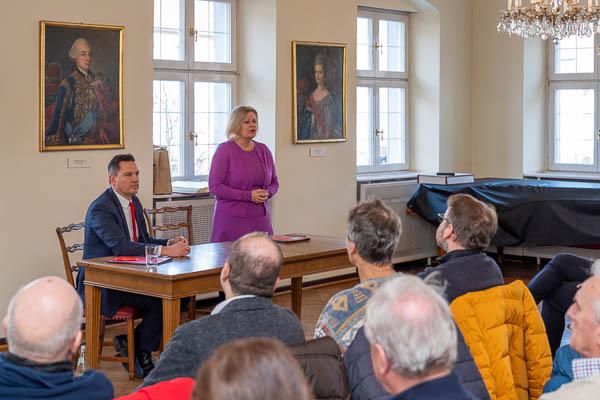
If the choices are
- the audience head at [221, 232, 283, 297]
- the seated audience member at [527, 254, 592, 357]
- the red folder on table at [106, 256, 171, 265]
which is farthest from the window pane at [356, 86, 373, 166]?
the audience head at [221, 232, 283, 297]

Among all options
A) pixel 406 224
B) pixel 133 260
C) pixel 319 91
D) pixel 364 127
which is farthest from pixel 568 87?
pixel 133 260

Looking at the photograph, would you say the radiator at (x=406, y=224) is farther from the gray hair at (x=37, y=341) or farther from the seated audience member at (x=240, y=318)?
the gray hair at (x=37, y=341)

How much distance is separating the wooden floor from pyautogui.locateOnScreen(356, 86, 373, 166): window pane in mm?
1237

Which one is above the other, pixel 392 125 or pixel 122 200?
pixel 392 125

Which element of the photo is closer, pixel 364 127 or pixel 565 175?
pixel 364 127

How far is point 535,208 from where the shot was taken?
9195 mm

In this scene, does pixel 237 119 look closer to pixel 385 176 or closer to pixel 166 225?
pixel 166 225

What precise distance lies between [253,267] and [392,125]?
7.55 meters

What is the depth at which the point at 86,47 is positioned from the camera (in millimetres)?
A: 6883

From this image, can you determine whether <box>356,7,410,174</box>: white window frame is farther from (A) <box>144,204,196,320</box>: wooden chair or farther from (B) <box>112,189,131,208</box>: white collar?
(B) <box>112,189,131,208</box>: white collar

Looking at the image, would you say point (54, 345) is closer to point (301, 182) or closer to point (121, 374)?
point (121, 374)

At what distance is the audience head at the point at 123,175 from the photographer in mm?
5625

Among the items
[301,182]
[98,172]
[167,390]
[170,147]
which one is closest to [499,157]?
[301,182]

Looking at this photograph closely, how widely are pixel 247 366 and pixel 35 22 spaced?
220 inches
